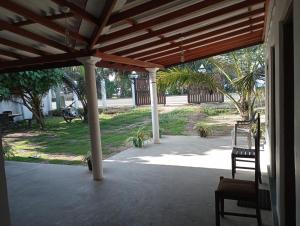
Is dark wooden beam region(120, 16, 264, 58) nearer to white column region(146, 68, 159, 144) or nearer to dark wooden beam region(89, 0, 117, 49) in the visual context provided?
dark wooden beam region(89, 0, 117, 49)

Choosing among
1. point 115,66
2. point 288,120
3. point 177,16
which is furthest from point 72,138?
point 288,120

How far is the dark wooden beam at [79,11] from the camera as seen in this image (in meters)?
3.15

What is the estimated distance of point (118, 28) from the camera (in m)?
4.37

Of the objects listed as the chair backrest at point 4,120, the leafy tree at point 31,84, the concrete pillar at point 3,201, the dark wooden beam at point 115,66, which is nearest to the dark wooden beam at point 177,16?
the dark wooden beam at point 115,66

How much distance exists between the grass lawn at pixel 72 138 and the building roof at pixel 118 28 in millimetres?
2495

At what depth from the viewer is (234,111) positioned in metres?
14.7

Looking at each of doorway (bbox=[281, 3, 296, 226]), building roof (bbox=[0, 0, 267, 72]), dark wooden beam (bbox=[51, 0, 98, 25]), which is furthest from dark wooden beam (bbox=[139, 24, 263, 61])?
doorway (bbox=[281, 3, 296, 226])

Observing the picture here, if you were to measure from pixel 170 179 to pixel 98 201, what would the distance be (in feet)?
4.70

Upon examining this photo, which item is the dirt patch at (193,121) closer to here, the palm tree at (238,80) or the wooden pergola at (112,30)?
the palm tree at (238,80)

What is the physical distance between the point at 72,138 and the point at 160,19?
7305 mm

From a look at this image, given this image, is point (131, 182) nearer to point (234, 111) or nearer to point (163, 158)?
point (163, 158)

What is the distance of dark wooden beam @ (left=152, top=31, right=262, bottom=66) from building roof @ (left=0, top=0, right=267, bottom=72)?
37 mm

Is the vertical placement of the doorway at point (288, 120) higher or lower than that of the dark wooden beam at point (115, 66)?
lower

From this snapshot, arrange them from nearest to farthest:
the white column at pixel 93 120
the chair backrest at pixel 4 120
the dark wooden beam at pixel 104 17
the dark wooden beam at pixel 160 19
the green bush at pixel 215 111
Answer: the dark wooden beam at pixel 104 17 < the dark wooden beam at pixel 160 19 < the white column at pixel 93 120 < the chair backrest at pixel 4 120 < the green bush at pixel 215 111
